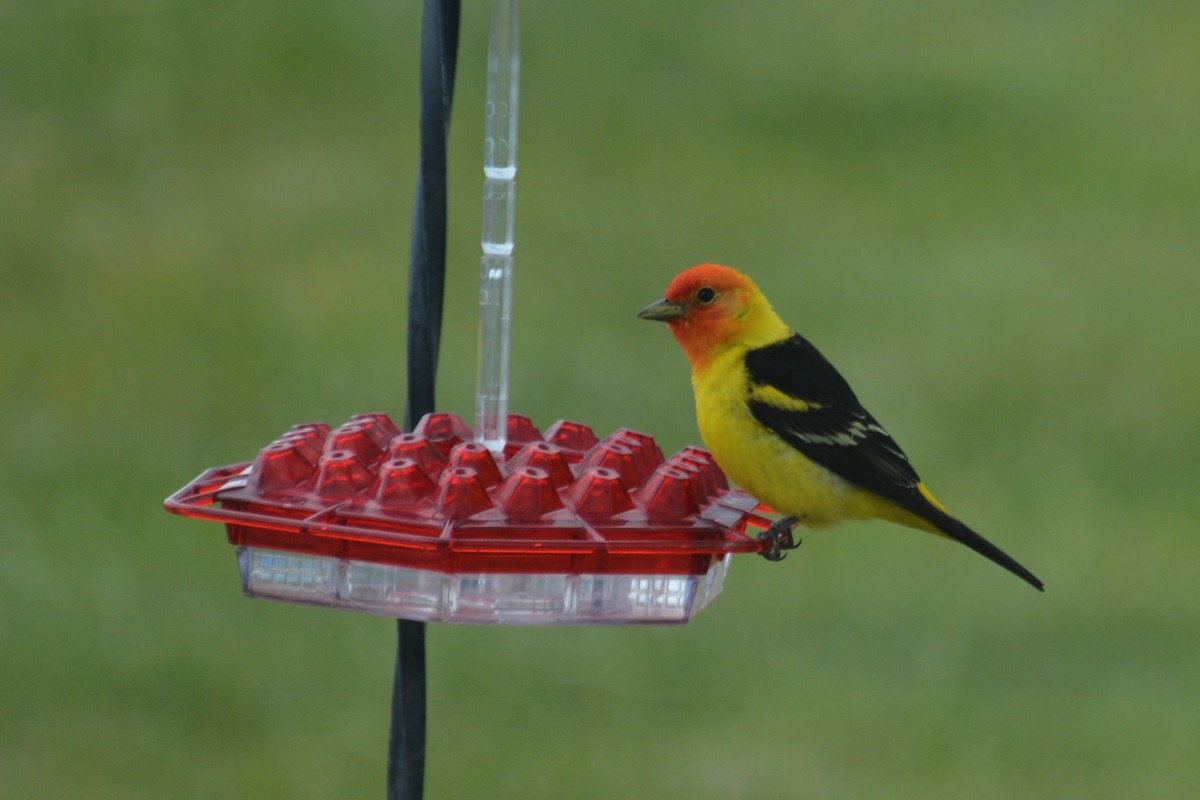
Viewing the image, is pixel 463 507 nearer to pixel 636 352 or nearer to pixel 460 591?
pixel 460 591

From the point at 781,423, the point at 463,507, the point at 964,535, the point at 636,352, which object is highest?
the point at 463,507

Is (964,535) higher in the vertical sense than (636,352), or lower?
higher

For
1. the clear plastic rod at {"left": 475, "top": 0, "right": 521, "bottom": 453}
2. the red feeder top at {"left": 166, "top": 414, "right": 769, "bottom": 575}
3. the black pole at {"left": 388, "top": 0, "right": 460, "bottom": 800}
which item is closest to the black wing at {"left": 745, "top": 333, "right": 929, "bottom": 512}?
the red feeder top at {"left": 166, "top": 414, "right": 769, "bottom": 575}

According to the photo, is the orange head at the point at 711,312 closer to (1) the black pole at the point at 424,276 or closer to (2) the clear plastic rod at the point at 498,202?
(2) the clear plastic rod at the point at 498,202

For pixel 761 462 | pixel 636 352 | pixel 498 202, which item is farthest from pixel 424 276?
pixel 636 352

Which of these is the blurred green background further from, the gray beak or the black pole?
the black pole

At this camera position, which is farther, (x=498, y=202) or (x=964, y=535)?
(x=964, y=535)

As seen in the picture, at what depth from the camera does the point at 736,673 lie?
22.6 ft

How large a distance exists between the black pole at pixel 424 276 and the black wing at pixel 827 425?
110 cm

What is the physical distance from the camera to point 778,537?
124 inches

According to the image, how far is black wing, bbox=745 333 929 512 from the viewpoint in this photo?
353cm

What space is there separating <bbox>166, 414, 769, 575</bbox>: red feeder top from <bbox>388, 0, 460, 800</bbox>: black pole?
16 cm

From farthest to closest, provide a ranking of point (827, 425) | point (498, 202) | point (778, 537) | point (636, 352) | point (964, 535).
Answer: point (636, 352) → point (964, 535) → point (827, 425) → point (778, 537) → point (498, 202)

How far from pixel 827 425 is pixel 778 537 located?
517 millimetres
